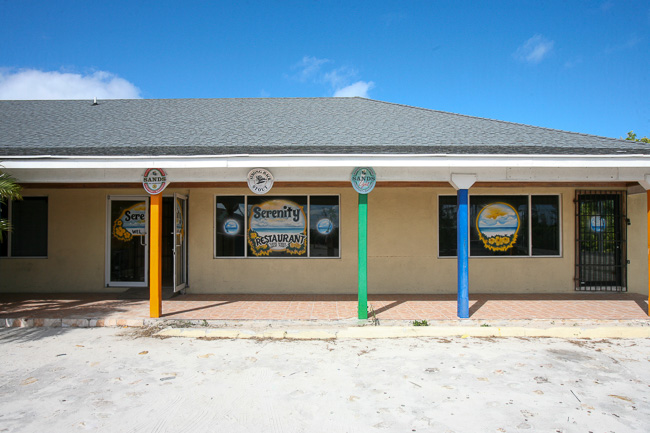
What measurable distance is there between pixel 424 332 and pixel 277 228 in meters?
4.55

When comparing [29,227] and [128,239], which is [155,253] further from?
[29,227]

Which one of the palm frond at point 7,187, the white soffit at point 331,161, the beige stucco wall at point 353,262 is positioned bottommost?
the beige stucco wall at point 353,262

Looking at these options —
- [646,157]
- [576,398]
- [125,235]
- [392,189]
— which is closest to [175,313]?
[125,235]

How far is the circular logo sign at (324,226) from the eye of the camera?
9969 millimetres

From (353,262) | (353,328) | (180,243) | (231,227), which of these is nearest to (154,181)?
(180,243)

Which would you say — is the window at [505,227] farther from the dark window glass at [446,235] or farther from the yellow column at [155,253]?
the yellow column at [155,253]

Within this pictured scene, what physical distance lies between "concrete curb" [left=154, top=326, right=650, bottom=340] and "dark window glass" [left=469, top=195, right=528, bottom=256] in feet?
10.8

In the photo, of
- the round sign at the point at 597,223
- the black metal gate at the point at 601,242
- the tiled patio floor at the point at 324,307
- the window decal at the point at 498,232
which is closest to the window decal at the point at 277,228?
the tiled patio floor at the point at 324,307

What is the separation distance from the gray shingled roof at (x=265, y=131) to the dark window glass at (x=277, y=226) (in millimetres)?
1954

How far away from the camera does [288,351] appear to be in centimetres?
595

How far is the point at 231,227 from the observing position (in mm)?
10039

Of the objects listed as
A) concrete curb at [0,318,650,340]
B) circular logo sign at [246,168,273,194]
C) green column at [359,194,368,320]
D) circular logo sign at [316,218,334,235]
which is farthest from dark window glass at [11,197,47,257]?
green column at [359,194,368,320]

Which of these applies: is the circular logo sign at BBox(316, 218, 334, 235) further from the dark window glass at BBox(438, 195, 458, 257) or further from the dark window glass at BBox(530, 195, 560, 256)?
the dark window glass at BBox(530, 195, 560, 256)

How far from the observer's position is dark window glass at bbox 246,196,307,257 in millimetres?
9992
